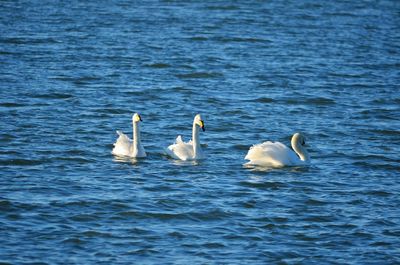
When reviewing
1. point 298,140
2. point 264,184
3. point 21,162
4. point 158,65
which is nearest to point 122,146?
point 21,162

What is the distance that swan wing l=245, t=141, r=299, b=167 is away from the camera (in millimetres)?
17078

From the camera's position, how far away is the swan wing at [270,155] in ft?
56.0

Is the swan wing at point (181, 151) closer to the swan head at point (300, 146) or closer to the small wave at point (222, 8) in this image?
the swan head at point (300, 146)

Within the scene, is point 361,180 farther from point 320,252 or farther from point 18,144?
point 18,144

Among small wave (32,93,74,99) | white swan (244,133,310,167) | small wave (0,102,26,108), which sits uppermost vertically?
small wave (32,93,74,99)

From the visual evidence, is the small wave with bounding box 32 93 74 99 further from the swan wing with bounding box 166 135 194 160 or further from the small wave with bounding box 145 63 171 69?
the swan wing with bounding box 166 135 194 160

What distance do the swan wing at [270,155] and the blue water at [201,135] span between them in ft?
0.64

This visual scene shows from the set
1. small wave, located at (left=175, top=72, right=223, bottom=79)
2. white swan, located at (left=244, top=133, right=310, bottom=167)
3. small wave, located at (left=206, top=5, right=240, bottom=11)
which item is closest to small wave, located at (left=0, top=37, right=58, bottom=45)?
small wave, located at (left=175, top=72, right=223, bottom=79)

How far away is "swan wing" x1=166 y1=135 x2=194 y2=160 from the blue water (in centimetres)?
13

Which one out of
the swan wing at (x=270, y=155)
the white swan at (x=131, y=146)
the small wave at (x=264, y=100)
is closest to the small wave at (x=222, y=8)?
the small wave at (x=264, y=100)

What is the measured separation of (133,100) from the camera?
2284 centimetres

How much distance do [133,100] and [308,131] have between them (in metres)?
4.49

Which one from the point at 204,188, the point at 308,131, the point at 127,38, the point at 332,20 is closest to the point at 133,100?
the point at 308,131

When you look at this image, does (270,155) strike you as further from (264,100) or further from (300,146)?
(264,100)
